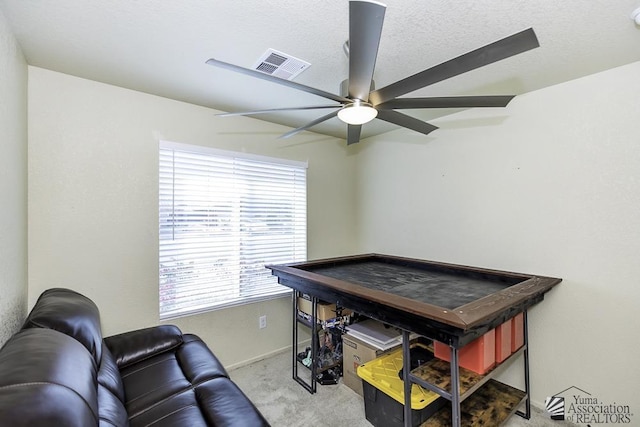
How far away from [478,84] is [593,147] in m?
0.88

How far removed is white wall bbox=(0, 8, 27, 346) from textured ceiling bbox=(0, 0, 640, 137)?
201mm

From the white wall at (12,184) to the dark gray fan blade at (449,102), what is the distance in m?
1.87

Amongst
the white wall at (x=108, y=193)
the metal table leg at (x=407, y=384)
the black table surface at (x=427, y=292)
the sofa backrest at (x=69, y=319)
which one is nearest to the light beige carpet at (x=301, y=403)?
the white wall at (x=108, y=193)

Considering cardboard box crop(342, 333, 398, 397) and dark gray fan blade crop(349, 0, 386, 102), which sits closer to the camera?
dark gray fan blade crop(349, 0, 386, 102)

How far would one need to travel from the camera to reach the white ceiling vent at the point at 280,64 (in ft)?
5.73

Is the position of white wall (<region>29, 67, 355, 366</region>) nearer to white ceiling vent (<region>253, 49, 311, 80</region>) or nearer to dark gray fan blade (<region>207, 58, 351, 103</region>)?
white ceiling vent (<region>253, 49, 311, 80</region>)

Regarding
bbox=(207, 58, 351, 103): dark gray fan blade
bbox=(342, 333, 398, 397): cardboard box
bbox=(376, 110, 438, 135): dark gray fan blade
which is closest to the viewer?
bbox=(207, 58, 351, 103): dark gray fan blade

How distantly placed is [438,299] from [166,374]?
170cm

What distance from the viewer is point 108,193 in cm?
216

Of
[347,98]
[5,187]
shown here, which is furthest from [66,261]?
[347,98]

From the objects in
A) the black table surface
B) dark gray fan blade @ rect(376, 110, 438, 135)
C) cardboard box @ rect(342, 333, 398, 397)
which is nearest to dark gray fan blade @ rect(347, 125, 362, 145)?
dark gray fan blade @ rect(376, 110, 438, 135)

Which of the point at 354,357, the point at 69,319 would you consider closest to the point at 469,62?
Answer: the point at 69,319

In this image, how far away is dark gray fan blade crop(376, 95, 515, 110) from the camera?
4.66 feet

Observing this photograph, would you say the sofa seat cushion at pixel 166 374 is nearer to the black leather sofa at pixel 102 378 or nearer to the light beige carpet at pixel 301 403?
the black leather sofa at pixel 102 378
